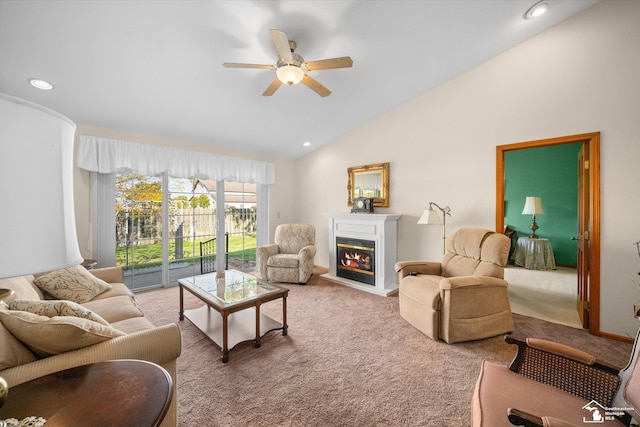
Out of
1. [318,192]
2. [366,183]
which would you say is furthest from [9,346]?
[318,192]

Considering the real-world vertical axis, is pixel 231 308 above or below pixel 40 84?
below

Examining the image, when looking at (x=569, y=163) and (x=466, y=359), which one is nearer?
(x=466, y=359)

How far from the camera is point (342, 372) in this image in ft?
6.53

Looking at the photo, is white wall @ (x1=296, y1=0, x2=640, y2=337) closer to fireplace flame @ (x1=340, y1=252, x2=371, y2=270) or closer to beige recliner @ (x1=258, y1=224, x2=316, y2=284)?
fireplace flame @ (x1=340, y1=252, x2=371, y2=270)

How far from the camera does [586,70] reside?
267 centimetres

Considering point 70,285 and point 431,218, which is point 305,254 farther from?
point 70,285

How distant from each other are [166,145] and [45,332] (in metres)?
3.52

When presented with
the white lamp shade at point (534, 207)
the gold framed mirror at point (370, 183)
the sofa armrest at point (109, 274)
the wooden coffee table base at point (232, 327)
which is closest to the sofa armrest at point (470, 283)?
the wooden coffee table base at point (232, 327)

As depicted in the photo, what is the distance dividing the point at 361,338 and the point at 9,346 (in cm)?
232

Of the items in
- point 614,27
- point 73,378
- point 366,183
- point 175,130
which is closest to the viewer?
point 73,378

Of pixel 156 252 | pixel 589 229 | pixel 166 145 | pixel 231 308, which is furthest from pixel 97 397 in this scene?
pixel 589 229

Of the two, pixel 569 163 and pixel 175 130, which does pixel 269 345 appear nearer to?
pixel 175 130

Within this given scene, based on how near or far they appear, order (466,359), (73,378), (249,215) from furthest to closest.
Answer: (249,215), (466,359), (73,378)

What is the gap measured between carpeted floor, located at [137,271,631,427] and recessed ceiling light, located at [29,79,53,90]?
2.59 m
